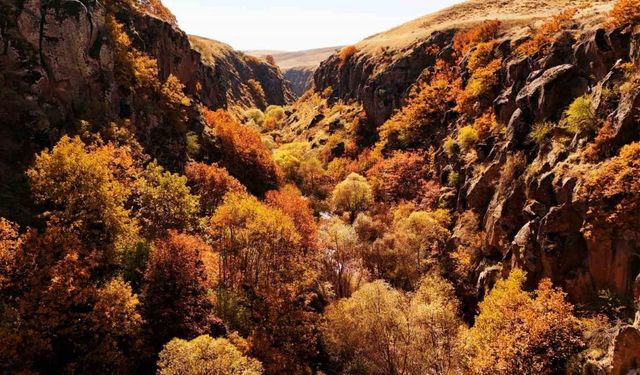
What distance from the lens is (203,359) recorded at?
35.0 m

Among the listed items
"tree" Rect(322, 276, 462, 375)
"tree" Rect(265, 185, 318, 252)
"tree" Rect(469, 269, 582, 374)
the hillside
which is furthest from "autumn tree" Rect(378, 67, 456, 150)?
"tree" Rect(469, 269, 582, 374)

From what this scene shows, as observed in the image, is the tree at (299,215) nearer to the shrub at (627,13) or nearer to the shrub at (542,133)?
the shrub at (542,133)

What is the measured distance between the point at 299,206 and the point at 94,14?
48.9 metres

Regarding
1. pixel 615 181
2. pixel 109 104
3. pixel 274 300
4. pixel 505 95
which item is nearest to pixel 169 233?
pixel 274 300

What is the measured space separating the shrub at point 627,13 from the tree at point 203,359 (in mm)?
55490

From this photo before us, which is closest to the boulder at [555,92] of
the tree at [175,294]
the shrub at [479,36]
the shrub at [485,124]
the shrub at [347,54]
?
the shrub at [485,124]

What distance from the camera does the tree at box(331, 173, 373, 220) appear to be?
94188 mm

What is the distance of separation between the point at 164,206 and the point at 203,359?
25762 mm

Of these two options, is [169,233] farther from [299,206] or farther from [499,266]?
[499,266]

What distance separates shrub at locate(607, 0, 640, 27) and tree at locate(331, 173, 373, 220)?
55.8 meters

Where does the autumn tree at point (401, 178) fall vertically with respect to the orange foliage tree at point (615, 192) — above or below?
below

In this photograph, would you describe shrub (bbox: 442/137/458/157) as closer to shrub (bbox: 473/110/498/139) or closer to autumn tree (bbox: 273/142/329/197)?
shrub (bbox: 473/110/498/139)

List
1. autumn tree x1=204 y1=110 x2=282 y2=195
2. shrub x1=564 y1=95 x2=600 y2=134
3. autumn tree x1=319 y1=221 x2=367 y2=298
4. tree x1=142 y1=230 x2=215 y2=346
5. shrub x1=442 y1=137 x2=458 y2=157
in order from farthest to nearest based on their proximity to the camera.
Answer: autumn tree x1=204 y1=110 x2=282 y2=195, shrub x1=442 y1=137 x2=458 y2=157, autumn tree x1=319 y1=221 x2=367 y2=298, tree x1=142 y1=230 x2=215 y2=346, shrub x1=564 y1=95 x2=600 y2=134

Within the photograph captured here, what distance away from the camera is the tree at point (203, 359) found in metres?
34.3
